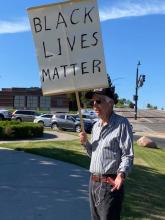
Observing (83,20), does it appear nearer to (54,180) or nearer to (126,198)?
(126,198)

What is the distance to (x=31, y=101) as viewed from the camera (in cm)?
11375

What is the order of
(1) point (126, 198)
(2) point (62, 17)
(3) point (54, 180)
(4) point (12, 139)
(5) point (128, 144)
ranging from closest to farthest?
(5) point (128, 144), (2) point (62, 17), (1) point (126, 198), (3) point (54, 180), (4) point (12, 139)

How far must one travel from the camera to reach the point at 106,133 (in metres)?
5.39

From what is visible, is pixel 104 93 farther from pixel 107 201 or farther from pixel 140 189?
pixel 140 189

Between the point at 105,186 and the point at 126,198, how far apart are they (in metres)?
4.81

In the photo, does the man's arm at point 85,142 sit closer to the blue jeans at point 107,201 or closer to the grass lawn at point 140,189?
the blue jeans at point 107,201

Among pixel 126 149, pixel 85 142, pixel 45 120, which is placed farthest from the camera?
pixel 45 120

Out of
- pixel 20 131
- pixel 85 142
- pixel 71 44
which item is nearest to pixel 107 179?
pixel 85 142

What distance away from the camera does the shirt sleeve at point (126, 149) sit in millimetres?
5176

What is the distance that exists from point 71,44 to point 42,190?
5110mm

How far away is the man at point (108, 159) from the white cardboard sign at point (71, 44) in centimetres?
39

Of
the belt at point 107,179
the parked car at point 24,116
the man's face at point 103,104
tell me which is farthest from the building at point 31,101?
the belt at point 107,179

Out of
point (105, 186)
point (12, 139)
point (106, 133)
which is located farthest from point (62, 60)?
point (12, 139)

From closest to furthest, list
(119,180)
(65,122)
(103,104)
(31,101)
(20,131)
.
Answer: (119,180), (103,104), (20,131), (65,122), (31,101)
